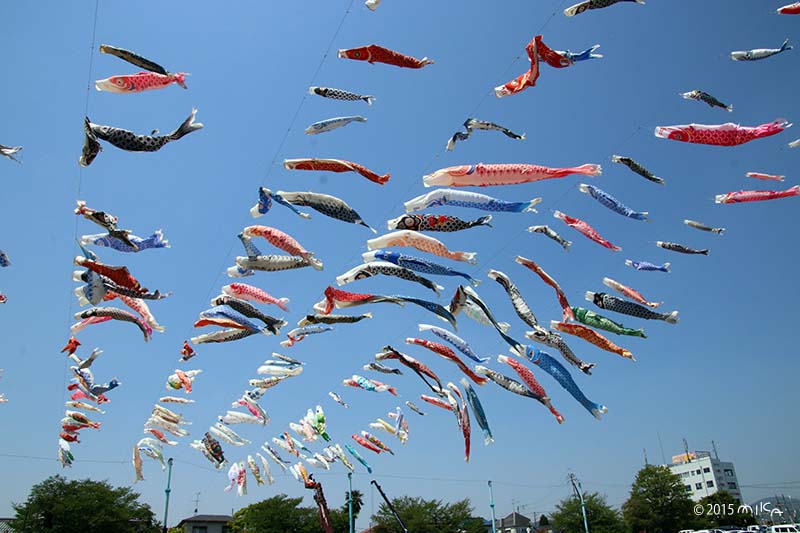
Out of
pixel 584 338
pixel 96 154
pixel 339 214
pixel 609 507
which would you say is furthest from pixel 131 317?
pixel 609 507

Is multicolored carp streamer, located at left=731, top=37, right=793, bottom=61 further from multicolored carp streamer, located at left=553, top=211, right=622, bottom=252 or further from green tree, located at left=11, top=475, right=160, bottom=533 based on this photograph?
green tree, located at left=11, top=475, right=160, bottom=533

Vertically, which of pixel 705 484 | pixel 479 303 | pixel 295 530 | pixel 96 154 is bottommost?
pixel 705 484

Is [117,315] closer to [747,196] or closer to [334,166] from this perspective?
[334,166]

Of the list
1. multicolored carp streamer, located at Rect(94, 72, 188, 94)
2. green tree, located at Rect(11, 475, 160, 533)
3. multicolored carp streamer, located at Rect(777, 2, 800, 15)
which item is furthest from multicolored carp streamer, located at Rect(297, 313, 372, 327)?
green tree, located at Rect(11, 475, 160, 533)

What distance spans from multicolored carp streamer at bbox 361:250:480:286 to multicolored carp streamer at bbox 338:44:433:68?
9.67 feet

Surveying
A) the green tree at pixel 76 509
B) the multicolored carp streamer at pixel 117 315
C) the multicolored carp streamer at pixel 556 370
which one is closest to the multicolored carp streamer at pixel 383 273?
the multicolored carp streamer at pixel 556 370

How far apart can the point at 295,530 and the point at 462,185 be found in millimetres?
39980

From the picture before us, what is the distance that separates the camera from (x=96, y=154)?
24.1 ft

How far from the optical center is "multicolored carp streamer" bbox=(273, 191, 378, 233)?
8.38m

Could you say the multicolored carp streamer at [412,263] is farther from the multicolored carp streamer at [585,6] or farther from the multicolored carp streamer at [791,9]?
the multicolored carp streamer at [791,9]

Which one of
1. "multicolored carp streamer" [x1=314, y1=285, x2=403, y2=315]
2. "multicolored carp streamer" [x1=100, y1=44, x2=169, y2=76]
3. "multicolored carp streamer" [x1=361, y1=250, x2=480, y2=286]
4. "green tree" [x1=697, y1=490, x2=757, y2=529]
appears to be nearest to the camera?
"multicolored carp streamer" [x1=100, y1=44, x2=169, y2=76]

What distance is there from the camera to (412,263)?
352 inches

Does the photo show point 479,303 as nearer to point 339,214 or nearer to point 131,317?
point 339,214

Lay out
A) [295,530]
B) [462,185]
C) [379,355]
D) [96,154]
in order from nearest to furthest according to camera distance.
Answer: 1. [96,154]
2. [462,185]
3. [379,355]
4. [295,530]
